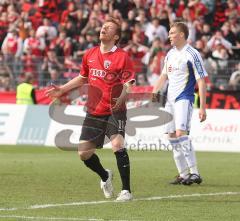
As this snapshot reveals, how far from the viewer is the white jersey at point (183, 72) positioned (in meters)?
13.6

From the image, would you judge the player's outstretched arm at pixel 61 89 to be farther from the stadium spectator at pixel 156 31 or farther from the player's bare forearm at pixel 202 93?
the stadium spectator at pixel 156 31

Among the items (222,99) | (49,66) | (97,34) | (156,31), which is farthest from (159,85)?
(97,34)

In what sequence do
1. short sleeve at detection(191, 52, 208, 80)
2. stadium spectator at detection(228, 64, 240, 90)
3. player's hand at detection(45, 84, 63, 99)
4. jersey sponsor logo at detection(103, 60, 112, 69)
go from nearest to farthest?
1. jersey sponsor logo at detection(103, 60, 112, 69)
2. player's hand at detection(45, 84, 63, 99)
3. short sleeve at detection(191, 52, 208, 80)
4. stadium spectator at detection(228, 64, 240, 90)

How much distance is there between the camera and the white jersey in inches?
A: 535

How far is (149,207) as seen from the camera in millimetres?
10344

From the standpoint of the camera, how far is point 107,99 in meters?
11.3

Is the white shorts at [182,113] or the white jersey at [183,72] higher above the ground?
the white jersey at [183,72]

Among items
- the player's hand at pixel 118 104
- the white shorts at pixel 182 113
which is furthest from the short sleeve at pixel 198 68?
the player's hand at pixel 118 104

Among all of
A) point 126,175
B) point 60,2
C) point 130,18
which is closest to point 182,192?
point 126,175

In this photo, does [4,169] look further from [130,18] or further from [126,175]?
[130,18]

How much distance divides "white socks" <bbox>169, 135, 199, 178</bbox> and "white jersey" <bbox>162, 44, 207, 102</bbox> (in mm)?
668

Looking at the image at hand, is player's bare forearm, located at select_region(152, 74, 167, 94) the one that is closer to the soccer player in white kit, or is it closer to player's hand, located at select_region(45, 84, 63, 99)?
the soccer player in white kit

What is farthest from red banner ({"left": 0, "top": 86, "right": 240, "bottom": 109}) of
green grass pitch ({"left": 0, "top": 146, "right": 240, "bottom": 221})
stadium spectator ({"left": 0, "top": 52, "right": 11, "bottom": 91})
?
green grass pitch ({"left": 0, "top": 146, "right": 240, "bottom": 221})

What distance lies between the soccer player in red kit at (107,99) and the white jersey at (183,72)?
2416 mm
